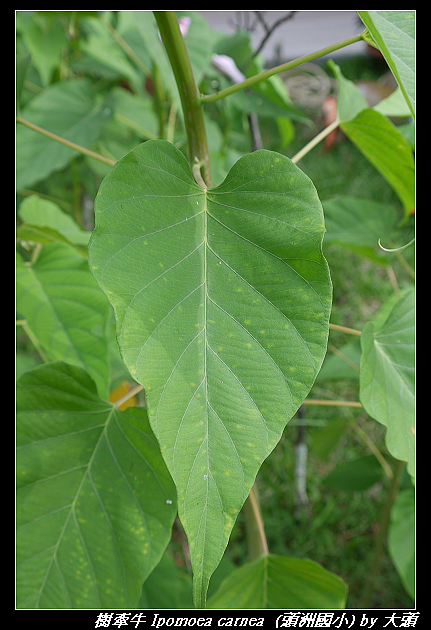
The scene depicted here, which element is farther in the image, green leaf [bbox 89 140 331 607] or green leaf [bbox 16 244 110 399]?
green leaf [bbox 16 244 110 399]

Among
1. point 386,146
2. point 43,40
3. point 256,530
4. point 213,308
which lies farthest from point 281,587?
Answer: point 43,40

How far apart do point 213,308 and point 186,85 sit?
20 cm

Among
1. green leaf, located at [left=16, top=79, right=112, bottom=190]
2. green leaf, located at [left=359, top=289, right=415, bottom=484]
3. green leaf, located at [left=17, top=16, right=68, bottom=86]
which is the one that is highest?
green leaf, located at [left=17, top=16, right=68, bottom=86]

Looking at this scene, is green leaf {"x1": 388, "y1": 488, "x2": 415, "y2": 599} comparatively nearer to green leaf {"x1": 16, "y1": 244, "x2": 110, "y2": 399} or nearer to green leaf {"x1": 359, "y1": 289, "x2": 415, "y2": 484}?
green leaf {"x1": 359, "y1": 289, "x2": 415, "y2": 484}

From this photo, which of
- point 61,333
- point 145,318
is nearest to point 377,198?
point 61,333

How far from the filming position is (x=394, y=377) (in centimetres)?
48

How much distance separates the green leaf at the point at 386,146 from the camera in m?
0.51

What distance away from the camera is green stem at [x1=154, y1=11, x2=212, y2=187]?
39cm

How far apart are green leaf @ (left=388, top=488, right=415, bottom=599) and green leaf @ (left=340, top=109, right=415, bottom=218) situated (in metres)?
0.47

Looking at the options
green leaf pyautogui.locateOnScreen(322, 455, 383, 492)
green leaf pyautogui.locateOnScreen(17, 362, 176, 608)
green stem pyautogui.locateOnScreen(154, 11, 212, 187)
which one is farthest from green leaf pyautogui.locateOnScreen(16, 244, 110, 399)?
green leaf pyautogui.locateOnScreen(322, 455, 383, 492)

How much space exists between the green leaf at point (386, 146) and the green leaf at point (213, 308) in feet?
0.72

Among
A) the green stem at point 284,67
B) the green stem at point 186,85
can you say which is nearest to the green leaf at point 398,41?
the green stem at point 284,67

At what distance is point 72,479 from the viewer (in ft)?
1.46
